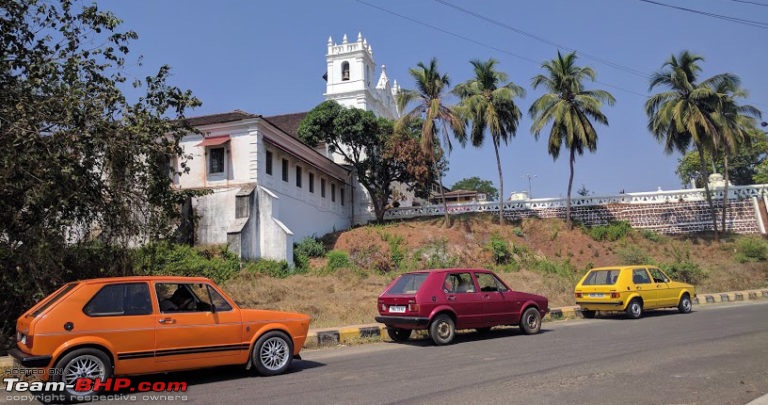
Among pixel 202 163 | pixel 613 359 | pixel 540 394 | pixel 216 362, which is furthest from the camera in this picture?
pixel 202 163

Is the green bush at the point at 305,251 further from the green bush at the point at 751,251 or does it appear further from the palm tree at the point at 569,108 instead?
the green bush at the point at 751,251

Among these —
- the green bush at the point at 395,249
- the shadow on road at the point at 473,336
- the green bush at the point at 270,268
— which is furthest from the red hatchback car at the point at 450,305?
the green bush at the point at 395,249

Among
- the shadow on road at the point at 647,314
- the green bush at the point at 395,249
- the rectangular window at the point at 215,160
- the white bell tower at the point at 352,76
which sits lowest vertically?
the shadow on road at the point at 647,314

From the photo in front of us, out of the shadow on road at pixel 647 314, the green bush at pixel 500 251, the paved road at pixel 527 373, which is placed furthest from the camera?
the green bush at pixel 500 251

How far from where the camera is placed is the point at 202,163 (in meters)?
26.2

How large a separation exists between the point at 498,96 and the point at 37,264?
27.0 meters

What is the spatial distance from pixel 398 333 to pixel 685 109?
27.1 metres

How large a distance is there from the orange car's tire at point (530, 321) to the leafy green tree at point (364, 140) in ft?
72.0

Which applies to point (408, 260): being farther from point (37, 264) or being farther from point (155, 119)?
point (37, 264)

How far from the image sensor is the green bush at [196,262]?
19430 millimetres

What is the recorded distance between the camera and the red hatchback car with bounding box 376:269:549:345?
10.8 metres

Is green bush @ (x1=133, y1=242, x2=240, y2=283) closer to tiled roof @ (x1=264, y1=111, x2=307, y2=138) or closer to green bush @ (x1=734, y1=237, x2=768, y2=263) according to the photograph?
tiled roof @ (x1=264, y1=111, x2=307, y2=138)

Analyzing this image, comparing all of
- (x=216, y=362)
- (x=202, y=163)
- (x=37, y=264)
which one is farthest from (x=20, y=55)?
(x=202, y=163)

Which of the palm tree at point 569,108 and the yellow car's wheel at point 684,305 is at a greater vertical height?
the palm tree at point 569,108
